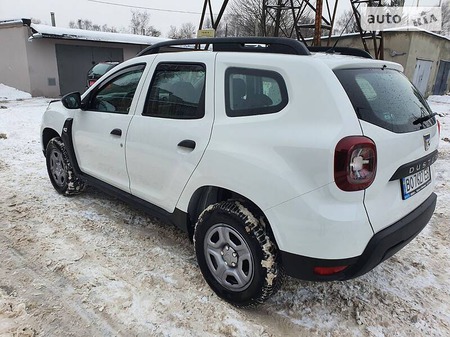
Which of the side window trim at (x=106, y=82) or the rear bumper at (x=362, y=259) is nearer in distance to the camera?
the rear bumper at (x=362, y=259)

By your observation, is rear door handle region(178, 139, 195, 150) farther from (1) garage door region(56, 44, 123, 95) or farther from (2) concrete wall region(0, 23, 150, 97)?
(1) garage door region(56, 44, 123, 95)

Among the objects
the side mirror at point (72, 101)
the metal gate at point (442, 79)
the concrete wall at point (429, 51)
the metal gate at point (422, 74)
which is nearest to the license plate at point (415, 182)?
the side mirror at point (72, 101)

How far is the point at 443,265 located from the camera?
123 inches

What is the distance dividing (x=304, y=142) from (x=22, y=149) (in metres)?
6.32

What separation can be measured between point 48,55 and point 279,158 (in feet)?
56.6

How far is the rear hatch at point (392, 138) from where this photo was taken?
204 centimetres

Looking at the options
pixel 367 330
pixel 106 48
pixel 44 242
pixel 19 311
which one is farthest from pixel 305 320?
pixel 106 48

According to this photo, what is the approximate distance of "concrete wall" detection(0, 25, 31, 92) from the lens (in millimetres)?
15688

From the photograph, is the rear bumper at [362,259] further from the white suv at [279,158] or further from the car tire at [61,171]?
the car tire at [61,171]

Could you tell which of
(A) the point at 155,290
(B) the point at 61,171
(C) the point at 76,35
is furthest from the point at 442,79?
(A) the point at 155,290

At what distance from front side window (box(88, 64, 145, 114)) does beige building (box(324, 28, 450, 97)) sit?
14.8 metres

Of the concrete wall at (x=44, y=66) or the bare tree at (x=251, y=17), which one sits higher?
the bare tree at (x=251, y=17)

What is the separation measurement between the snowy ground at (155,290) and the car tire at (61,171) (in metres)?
0.44

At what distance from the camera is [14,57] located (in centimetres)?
1623
